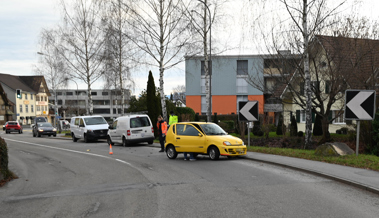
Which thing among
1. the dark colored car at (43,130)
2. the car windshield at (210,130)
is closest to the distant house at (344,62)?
the car windshield at (210,130)

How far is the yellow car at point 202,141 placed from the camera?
47.6ft

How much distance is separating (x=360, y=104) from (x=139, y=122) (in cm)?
1388

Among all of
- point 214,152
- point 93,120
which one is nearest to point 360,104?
point 214,152

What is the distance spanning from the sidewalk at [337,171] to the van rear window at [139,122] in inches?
410

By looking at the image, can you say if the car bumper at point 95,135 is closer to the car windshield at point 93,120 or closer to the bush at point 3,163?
the car windshield at point 93,120

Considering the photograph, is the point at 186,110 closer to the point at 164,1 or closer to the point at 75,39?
the point at 75,39

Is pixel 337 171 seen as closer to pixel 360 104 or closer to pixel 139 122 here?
pixel 360 104

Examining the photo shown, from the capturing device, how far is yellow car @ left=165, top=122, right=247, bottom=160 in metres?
14.5

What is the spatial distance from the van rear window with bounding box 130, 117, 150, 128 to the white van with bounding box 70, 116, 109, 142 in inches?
252

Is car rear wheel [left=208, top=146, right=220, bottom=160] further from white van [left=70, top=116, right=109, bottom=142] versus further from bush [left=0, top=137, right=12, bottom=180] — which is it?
white van [left=70, top=116, right=109, bottom=142]

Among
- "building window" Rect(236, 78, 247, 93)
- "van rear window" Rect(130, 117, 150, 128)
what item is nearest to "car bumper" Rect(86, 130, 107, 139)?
"van rear window" Rect(130, 117, 150, 128)

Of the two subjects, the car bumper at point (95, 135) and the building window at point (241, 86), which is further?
the building window at point (241, 86)

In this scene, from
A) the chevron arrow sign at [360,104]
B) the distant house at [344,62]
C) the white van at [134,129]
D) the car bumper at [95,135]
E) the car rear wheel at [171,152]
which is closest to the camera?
the chevron arrow sign at [360,104]

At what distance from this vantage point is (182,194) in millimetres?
8383
